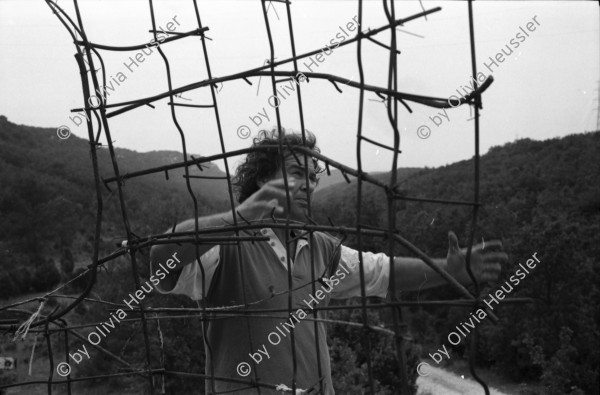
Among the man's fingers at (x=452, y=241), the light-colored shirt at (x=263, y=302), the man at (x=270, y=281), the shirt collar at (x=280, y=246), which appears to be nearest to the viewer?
the man's fingers at (x=452, y=241)

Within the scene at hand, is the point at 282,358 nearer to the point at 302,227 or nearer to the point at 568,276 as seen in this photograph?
the point at 302,227

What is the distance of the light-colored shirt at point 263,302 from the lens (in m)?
1.83

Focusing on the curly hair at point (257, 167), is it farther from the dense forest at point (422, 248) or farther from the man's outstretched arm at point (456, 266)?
the dense forest at point (422, 248)

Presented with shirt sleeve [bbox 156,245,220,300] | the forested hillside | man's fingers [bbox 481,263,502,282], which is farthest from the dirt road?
man's fingers [bbox 481,263,502,282]

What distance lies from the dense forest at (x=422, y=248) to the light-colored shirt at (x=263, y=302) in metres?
4.57

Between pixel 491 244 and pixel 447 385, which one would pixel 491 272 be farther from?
pixel 447 385

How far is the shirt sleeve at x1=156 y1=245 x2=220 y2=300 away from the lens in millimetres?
1880

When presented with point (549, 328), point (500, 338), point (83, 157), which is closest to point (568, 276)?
point (549, 328)

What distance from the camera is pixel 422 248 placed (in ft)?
51.4

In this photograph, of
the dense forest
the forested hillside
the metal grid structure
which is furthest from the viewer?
the forested hillside

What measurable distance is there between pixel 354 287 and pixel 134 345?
11822mm

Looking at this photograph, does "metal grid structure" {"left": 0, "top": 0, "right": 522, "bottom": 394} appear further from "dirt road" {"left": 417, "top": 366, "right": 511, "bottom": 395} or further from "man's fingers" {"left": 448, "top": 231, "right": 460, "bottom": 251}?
"dirt road" {"left": 417, "top": 366, "right": 511, "bottom": 395}

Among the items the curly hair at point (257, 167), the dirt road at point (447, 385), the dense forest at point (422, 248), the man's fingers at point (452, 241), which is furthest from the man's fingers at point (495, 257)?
the dirt road at point (447, 385)

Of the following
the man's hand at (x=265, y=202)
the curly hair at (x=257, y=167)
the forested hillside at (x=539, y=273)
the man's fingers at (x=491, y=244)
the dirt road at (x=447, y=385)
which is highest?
the curly hair at (x=257, y=167)
